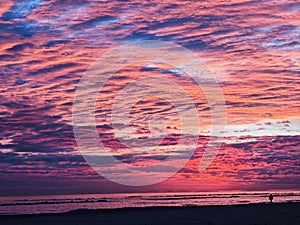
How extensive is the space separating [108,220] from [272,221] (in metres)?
14.9

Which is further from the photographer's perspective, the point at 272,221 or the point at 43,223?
the point at 43,223

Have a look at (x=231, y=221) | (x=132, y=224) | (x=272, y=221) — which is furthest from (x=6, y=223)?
(x=272, y=221)

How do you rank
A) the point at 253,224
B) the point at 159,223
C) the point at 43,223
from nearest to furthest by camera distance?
the point at 253,224 → the point at 159,223 → the point at 43,223

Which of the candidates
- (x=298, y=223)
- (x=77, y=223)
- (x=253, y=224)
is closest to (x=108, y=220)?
(x=77, y=223)

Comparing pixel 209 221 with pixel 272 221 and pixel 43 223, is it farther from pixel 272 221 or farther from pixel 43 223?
pixel 43 223

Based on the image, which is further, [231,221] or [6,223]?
[6,223]

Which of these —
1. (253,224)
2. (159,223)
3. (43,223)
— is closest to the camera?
(253,224)

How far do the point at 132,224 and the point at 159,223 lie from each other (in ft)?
7.60

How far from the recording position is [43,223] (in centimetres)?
4075

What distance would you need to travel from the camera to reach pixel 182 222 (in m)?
38.0

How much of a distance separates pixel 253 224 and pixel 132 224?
988 centimetres

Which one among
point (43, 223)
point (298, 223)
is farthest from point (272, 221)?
point (43, 223)

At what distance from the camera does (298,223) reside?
34875mm

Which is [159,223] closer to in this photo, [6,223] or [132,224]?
[132,224]
